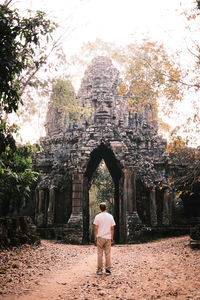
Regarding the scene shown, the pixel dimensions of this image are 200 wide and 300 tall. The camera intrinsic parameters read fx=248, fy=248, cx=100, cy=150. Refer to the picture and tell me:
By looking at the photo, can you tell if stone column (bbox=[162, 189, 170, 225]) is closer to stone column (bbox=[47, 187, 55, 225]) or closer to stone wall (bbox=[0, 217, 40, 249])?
stone column (bbox=[47, 187, 55, 225])

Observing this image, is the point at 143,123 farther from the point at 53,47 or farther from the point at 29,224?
the point at 29,224

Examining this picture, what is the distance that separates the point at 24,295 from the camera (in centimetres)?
422

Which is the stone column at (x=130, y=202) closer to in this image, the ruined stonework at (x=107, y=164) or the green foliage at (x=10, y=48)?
the ruined stonework at (x=107, y=164)

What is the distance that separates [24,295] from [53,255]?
13.2 ft

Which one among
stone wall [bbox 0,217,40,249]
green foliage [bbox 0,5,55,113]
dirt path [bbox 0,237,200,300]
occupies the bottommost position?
dirt path [bbox 0,237,200,300]

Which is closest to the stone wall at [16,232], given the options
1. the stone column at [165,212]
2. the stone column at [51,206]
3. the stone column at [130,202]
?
the stone column at [130,202]

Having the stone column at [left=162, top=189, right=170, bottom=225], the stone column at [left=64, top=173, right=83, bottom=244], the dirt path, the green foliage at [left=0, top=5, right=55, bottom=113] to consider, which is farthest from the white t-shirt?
the stone column at [left=162, top=189, right=170, bottom=225]

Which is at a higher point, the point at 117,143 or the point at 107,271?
the point at 117,143

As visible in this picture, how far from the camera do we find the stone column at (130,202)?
12.3m

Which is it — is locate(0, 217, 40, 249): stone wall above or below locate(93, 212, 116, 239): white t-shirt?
below

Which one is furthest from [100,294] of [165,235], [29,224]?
[165,235]

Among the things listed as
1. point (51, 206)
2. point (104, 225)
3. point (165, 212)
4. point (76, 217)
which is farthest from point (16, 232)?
point (165, 212)

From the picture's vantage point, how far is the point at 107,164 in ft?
53.3

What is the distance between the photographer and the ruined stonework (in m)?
A: 13.3
